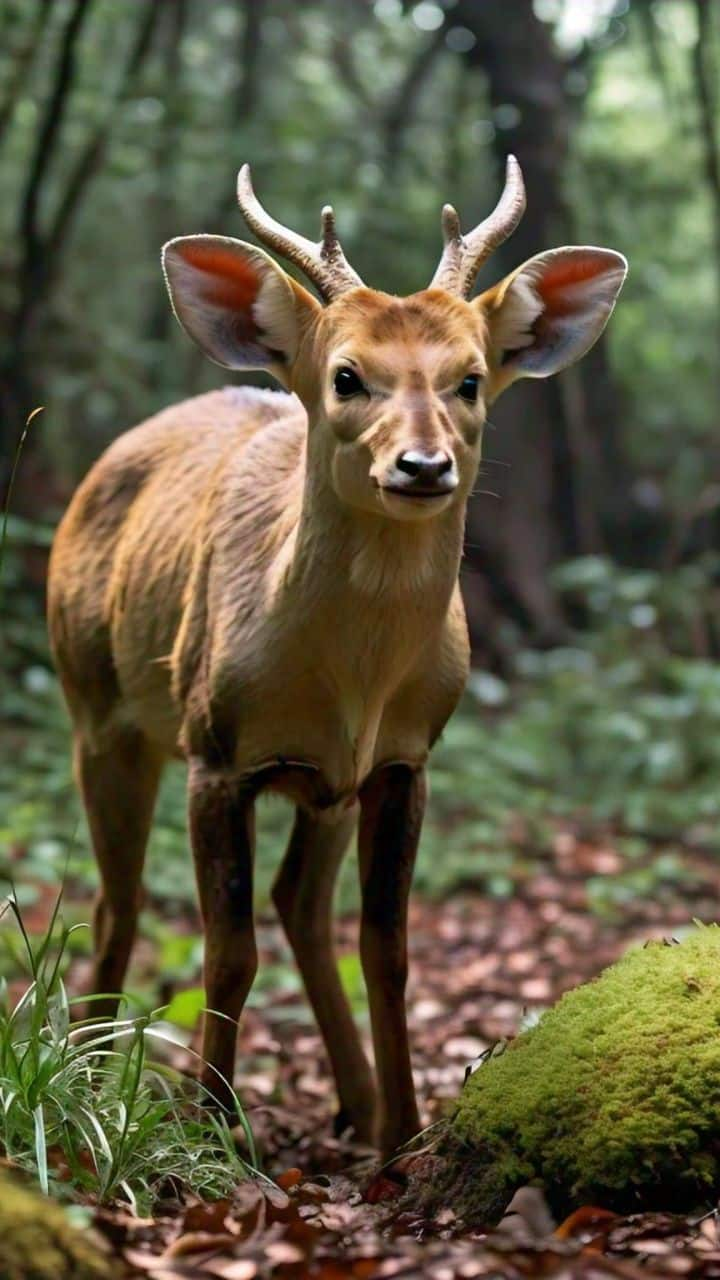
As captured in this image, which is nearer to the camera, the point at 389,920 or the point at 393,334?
the point at 393,334

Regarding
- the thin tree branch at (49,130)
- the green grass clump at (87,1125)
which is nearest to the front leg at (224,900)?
the green grass clump at (87,1125)

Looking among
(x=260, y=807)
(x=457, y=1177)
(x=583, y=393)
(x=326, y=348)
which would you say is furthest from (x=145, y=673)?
(x=583, y=393)

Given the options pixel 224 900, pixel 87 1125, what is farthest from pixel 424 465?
pixel 87 1125

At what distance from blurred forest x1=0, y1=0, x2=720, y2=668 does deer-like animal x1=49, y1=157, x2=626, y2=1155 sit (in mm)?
6536

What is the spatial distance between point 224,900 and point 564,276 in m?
2.08

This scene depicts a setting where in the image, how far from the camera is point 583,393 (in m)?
15.5

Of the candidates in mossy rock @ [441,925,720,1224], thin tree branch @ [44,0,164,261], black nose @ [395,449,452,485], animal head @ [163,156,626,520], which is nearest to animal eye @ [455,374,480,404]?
animal head @ [163,156,626,520]

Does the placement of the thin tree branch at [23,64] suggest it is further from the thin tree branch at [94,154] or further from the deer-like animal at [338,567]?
the deer-like animal at [338,567]

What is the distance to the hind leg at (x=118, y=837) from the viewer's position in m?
5.95

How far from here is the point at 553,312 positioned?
4.67m

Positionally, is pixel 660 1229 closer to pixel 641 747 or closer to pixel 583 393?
pixel 641 747

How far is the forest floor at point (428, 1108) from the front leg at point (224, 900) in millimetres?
518

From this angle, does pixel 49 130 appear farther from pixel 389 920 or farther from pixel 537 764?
pixel 389 920

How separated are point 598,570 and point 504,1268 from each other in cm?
953
